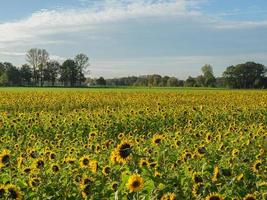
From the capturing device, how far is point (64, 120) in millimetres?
12688

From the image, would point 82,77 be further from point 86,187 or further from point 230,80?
point 86,187

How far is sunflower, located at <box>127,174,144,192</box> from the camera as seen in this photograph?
3.42m

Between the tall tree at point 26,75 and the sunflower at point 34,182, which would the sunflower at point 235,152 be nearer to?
the sunflower at point 34,182

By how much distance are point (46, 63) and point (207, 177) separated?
4634 inches

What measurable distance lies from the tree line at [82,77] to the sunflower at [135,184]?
9044cm

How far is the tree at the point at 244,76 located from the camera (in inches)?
3627

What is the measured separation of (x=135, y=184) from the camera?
3441 millimetres

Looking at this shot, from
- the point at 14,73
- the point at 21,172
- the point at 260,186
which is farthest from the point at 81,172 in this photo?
the point at 14,73

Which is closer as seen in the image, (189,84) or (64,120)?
(64,120)

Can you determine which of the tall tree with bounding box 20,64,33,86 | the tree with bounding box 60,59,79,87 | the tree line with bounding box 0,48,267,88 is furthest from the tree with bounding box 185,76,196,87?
the tall tree with bounding box 20,64,33,86

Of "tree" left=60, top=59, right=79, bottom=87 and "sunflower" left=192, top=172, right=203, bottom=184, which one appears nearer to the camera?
"sunflower" left=192, top=172, right=203, bottom=184

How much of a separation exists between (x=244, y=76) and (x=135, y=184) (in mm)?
93493

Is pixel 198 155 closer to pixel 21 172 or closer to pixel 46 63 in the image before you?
pixel 21 172

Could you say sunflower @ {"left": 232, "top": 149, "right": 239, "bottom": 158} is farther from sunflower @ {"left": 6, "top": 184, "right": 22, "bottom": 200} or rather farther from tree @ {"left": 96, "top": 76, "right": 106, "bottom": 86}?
tree @ {"left": 96, "top": 76, "right": 106, "bottom": 86}
